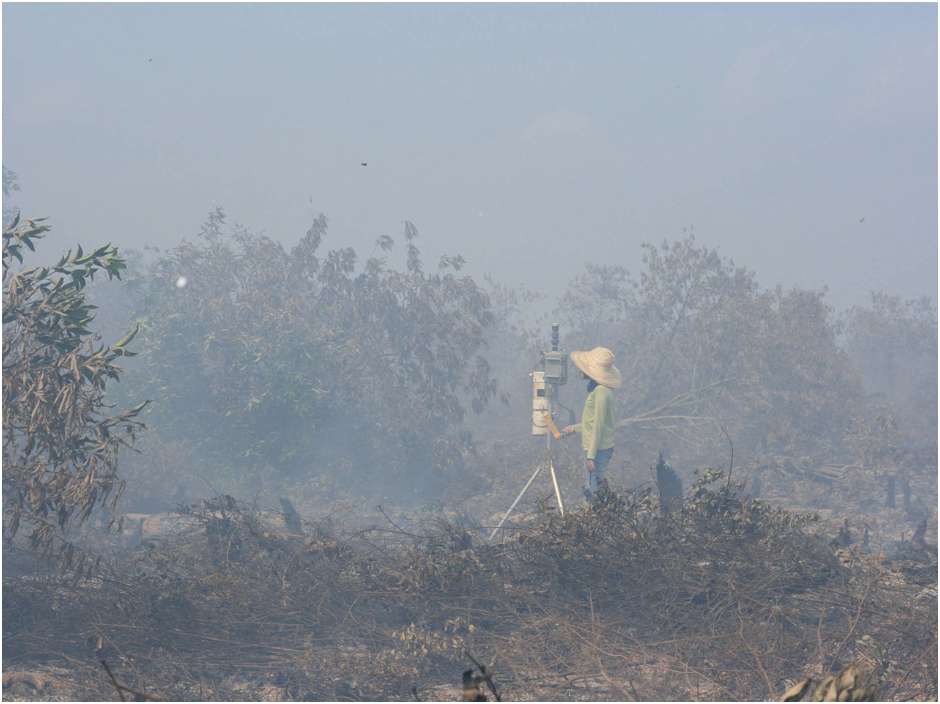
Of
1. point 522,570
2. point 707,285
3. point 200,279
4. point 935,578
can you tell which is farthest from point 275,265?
point 935,578

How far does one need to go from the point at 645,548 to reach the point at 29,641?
A: 4363 mm

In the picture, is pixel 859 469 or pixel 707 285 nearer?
→ pixel 859 469

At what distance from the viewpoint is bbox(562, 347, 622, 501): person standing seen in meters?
9.10

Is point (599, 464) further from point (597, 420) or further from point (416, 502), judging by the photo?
point (416, 502)

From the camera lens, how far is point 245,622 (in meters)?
6.36

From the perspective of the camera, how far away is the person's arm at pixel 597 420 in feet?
29.8

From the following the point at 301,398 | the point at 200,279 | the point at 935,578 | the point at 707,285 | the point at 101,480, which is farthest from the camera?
the point at 707,285

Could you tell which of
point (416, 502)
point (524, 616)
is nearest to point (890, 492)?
point (416, 502)

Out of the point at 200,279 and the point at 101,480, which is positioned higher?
the point at 200,279

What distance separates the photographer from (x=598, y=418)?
9109 millimetres

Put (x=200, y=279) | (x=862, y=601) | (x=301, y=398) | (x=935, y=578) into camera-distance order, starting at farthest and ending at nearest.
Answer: (x=200, y=279)
(x=301, y=398)
(x=935, y=578)
(x=862, y=601)

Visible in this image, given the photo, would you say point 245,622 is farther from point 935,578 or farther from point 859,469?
point 859,469

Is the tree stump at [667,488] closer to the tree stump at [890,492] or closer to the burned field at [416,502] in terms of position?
the burned field at [416,502]

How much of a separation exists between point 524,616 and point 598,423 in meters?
3.02
